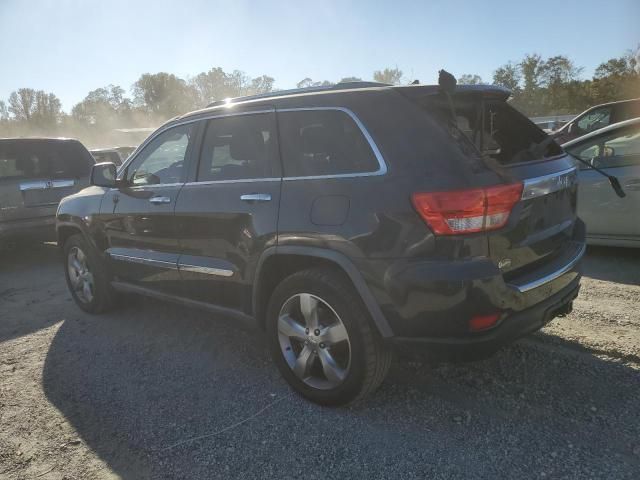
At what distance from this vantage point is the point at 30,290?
242 inches

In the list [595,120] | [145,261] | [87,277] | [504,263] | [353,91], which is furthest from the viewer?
[595,120]

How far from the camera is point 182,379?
353cm

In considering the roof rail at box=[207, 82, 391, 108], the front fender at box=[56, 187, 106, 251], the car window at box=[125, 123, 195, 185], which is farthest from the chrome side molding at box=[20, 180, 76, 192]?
the roof rail at box=[207, 82, 391, 108]

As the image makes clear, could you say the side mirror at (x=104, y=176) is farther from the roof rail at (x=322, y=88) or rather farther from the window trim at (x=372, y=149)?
the window trim at (x=372, y=149)

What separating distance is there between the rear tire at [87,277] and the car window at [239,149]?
1.83m

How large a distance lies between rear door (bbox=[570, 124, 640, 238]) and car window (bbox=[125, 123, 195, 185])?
13.8 ft

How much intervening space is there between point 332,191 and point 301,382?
120cm

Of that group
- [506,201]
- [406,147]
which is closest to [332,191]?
[406,147]

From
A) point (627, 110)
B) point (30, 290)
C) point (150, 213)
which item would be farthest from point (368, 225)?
point (627, 110)

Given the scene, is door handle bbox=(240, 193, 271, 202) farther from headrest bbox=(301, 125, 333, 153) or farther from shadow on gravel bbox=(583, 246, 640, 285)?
shadow on gravel bbox=(583, 246, 640, 285)

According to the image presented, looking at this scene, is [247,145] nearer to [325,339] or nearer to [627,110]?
[325,339]

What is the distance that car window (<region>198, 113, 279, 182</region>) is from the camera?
126 inches

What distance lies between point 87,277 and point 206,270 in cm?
211

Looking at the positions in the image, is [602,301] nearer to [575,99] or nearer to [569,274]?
[569,274]
